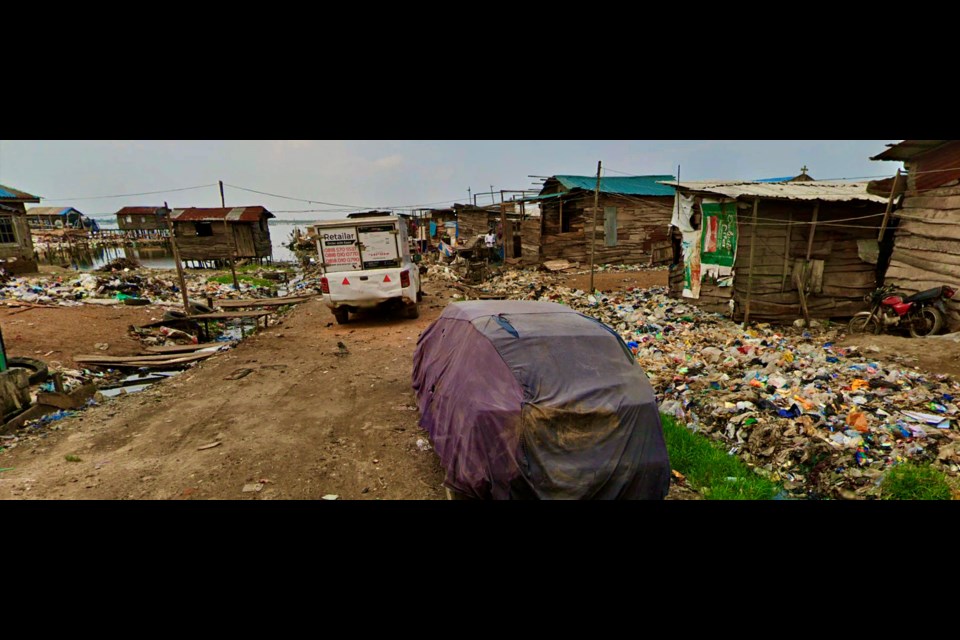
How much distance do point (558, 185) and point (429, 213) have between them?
17.0 meters

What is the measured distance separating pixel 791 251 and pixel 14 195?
2794 centimetres

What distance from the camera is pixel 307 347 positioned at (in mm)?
9258

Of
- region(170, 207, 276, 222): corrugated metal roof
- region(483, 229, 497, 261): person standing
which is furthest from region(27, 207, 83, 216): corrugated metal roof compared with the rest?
region(483, 229, 497, 261): person standing

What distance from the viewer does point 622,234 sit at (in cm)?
2067

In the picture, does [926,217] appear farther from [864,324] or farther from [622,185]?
[622,185]

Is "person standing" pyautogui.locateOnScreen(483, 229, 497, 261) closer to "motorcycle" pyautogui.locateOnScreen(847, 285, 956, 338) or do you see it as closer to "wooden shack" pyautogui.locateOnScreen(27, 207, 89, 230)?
"motorcycle" pyautogui.locateOnScreen(847, 285, 956, 338)

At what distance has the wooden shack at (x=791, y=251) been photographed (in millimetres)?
9570

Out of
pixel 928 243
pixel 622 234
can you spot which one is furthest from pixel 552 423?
pixel 622 234

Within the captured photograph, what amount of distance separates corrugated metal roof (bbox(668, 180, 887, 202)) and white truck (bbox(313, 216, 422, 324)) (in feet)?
23.9

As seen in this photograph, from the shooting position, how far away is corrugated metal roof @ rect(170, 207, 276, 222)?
27.6 metres

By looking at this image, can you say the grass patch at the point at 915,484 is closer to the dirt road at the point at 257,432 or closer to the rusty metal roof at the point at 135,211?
the dirt road at the point at 257,432

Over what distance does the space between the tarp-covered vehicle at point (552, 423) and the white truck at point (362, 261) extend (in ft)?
21.7

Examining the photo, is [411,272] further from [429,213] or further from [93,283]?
[429,213]

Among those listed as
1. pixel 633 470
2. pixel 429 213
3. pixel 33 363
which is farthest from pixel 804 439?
pixel 429 213
